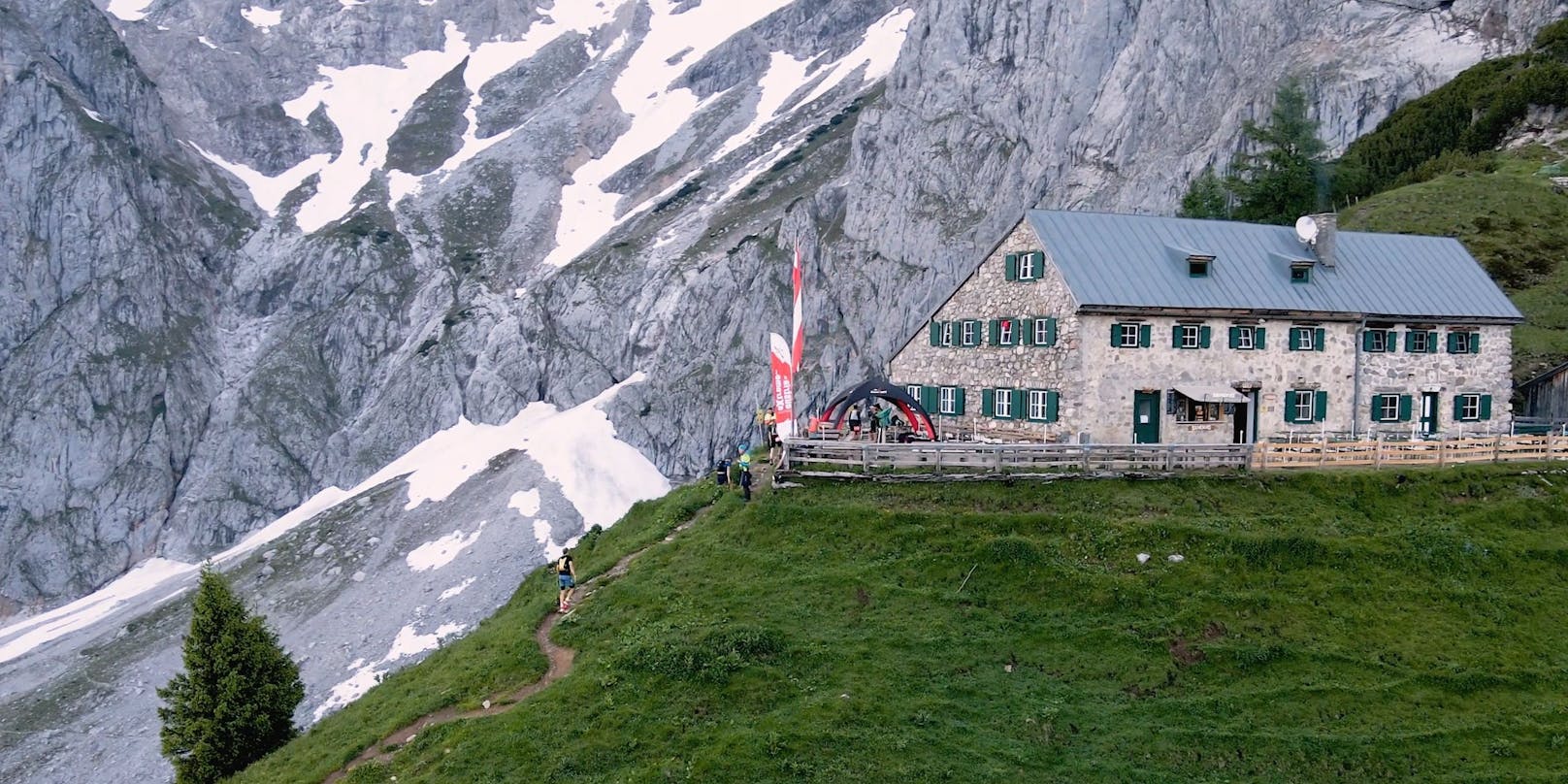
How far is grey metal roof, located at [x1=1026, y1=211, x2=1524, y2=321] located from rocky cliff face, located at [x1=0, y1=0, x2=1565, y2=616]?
54.0m

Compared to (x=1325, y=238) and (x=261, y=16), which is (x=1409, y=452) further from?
(x=261, y=16)

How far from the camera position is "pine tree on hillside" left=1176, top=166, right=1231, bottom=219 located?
67.6 m

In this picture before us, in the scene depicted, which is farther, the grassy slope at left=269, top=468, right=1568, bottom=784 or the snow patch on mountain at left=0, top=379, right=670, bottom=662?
the snow patch on mountain at left=0, top=379, right=670, bottom=662

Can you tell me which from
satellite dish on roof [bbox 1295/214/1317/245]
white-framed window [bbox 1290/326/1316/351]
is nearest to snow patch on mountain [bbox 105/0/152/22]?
satellite dish on roof [bbox 1295/214/1317/245]

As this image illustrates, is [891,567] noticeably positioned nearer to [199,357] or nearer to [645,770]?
[645,770]

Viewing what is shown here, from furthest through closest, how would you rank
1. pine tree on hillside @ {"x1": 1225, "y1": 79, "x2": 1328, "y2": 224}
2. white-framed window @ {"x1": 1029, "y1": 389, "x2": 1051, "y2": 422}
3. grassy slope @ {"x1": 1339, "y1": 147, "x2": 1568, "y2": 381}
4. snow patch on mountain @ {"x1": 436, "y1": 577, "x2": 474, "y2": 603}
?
1. pine tree on hillside @ {"x1": 1225, "y1": 79, "x2": 1328, "y2": 224}
2. snow patch on mountain @ {"x1": 436, "y1": 577, "x2": 474, "y2": 603}
3. grassy slope @ {"x1": 1339, "y1": 147, "x2": 1568, "y2": 381}
4. white-framed window @ {"x1": 1029, "y1": 389, "x2": 1051, "y2": 422}

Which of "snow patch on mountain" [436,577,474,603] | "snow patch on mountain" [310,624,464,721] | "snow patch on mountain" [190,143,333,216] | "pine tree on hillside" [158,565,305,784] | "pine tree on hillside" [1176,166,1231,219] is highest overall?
"snow patch on mountain" [190,143,333,216]

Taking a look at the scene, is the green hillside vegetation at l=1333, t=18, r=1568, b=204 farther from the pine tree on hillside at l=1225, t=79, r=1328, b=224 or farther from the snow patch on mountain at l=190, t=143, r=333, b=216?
the snow patch on mountain at l=190, t=143, r=333, b=216

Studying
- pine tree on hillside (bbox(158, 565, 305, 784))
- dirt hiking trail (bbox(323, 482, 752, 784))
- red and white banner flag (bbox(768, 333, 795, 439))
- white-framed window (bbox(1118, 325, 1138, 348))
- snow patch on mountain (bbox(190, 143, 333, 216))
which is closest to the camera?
dirt hiking trail (bbox(323, 482, 752, 784))

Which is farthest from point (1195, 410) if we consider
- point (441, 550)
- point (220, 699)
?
point (441, 550)

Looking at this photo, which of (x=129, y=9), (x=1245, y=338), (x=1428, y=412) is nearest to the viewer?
(x=1245, y=338)

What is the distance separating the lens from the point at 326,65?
615 feet

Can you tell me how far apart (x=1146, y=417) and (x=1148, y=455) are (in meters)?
5.41

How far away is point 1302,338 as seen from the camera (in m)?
35.9
